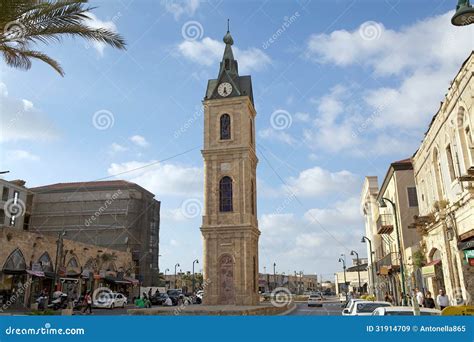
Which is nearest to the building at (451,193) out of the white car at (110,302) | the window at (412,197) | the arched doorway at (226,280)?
the window at (412,197)

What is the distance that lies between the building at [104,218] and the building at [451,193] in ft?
157

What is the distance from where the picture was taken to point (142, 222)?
68438mm

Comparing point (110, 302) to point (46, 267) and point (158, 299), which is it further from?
point (158, 299)

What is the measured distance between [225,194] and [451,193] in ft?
67.9

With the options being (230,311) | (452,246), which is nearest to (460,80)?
(452,246)

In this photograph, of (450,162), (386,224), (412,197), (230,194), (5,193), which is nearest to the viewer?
(450,162)

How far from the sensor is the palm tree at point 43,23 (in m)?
12.0

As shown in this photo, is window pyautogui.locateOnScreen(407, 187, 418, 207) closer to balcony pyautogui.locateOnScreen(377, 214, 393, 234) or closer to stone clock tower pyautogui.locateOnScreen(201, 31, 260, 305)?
balcony pyautogui.locateOnScreen(377, 214, 393, 234)

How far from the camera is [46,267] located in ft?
124

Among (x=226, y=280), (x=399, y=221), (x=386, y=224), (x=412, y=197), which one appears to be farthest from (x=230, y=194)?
(x=412, y=197)

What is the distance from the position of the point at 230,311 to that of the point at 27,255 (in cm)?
1941

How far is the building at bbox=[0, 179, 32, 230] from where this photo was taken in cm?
5616

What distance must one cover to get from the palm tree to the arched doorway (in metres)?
25.7

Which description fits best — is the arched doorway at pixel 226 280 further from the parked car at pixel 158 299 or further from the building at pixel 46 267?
the building at pixel 46 267
